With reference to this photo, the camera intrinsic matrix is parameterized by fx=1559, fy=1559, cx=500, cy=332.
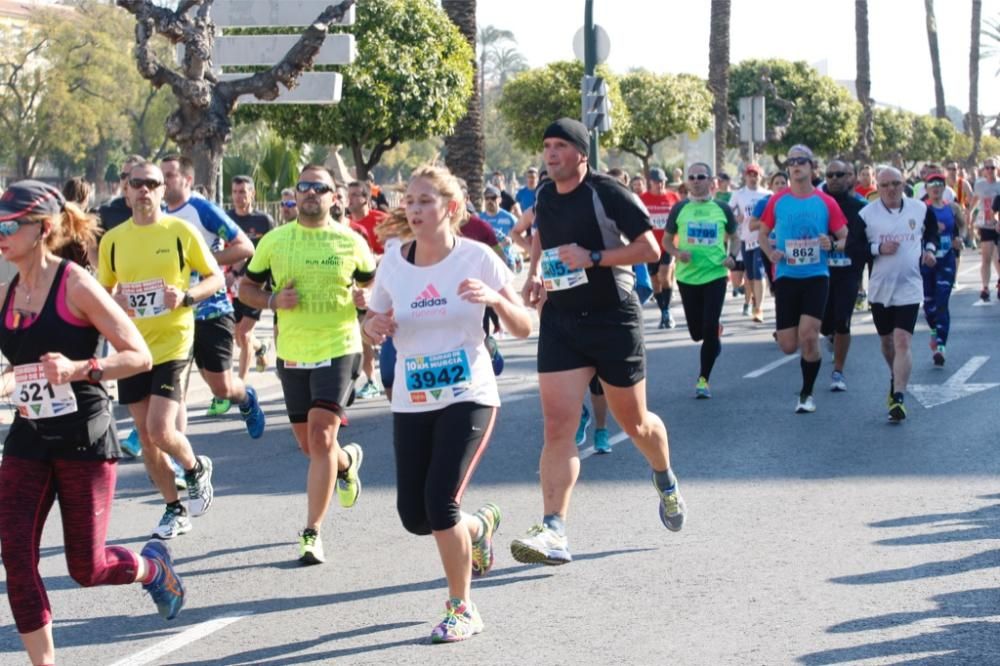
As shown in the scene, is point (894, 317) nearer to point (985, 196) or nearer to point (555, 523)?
point (555, 523)

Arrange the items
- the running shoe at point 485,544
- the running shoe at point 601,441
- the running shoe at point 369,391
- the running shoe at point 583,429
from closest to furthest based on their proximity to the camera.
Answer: the running shoe at point 485,544
the running shoe at point 601,441
the running shoe at point 583,429
the running shoe at point 369,391

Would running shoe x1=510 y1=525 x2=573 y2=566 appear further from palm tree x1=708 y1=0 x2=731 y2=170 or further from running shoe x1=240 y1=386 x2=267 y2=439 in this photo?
palm tree x1=708 y1=0 x2=731 y2=170

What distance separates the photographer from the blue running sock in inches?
276

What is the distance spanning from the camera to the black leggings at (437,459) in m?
5.94

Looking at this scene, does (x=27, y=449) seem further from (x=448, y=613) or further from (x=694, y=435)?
(x=694, y=435)

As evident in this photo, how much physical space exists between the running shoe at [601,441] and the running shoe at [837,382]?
11.9 feet

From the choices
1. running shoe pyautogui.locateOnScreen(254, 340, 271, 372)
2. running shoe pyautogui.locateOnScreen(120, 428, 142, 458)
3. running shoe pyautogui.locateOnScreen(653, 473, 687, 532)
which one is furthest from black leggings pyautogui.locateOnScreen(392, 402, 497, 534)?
running shoe pyautogui.locateOnScreen(254, 340, 271, 372)

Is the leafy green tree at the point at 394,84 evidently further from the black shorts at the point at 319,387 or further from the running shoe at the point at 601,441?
the black shorts at the point at 319,387

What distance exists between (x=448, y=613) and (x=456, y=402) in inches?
31.8

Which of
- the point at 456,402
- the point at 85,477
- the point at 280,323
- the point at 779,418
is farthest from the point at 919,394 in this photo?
the point at 85,477

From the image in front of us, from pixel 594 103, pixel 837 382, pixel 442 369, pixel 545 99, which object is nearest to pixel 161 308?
pixel 442 369

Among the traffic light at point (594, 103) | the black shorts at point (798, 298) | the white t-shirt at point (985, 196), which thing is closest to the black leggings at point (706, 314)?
the black shorts at point (798, 298)

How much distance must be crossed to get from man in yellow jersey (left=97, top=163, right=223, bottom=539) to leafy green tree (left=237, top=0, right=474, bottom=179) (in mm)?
15347

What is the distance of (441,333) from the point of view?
6.10 m
